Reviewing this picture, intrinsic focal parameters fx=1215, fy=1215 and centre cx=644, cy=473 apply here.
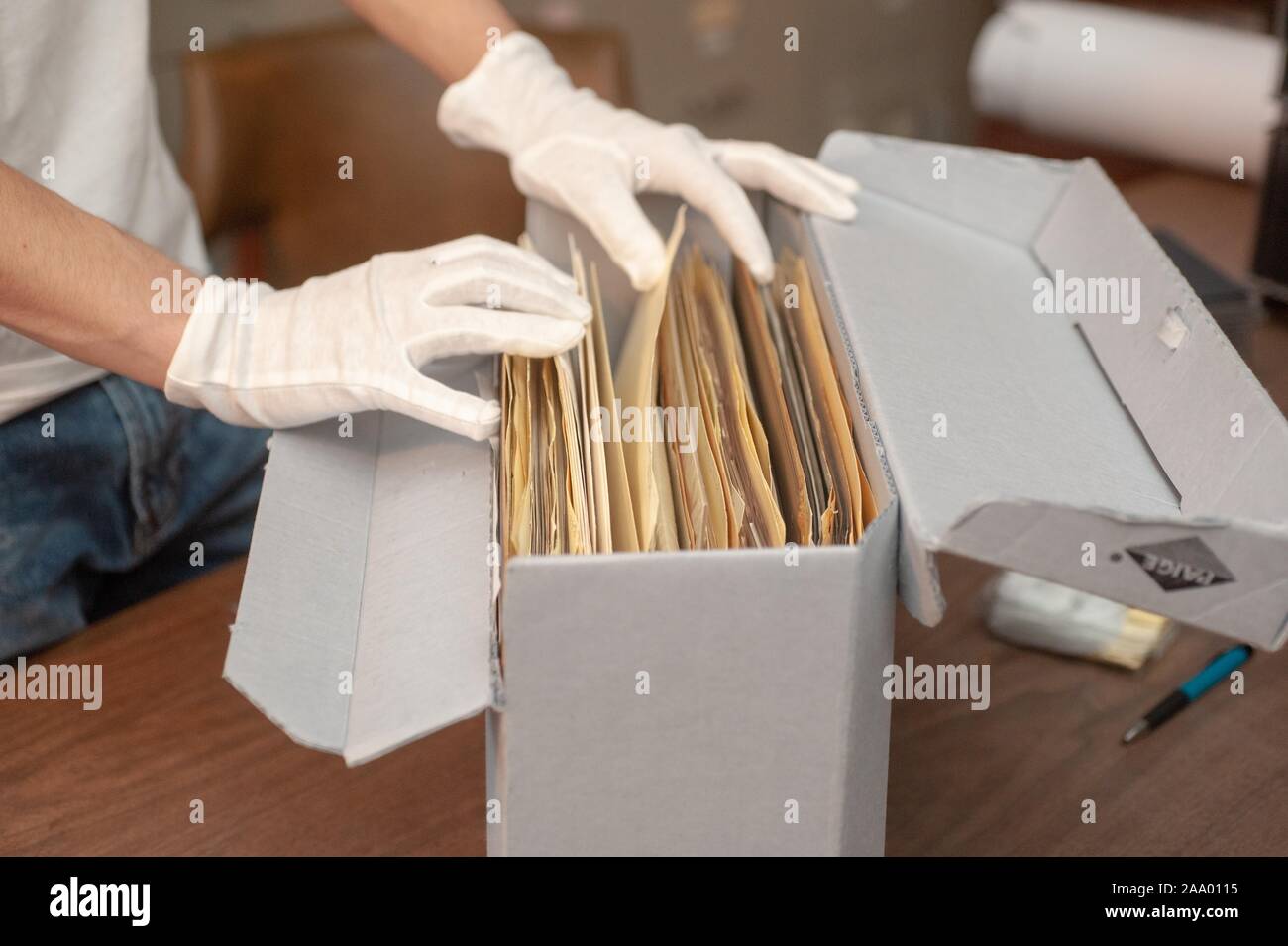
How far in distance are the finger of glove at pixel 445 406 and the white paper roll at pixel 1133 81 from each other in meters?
1.68

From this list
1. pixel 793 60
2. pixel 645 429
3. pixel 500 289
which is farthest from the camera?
pixel 793 60

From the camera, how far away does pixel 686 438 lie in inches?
30.0

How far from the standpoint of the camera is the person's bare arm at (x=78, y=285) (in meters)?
0.89

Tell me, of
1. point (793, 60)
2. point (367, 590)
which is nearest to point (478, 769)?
point (367, 590)

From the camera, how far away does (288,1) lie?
237 cm

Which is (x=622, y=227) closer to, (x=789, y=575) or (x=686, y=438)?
(x=686, y=438)

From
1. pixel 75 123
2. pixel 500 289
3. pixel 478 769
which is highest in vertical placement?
pixel 75 123

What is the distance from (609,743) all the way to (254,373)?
16.7 inches

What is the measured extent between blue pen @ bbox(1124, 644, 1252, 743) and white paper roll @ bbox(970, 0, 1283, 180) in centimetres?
131

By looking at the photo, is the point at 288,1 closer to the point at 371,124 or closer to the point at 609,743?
the point at 371,124

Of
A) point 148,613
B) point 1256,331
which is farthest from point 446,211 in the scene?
point 1256,331

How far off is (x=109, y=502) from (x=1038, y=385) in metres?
0.89

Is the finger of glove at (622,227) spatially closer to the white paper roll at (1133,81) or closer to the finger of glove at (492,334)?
the finger of glove at (492,334)

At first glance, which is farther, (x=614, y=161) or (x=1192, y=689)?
(x=614, y=161)
